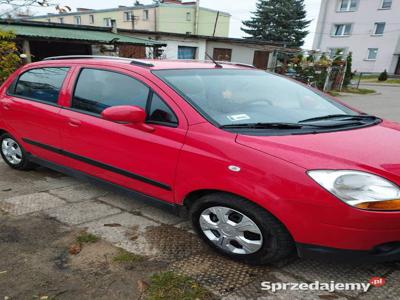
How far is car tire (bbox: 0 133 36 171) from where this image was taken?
4.17 metres

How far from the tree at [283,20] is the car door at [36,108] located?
131 feet

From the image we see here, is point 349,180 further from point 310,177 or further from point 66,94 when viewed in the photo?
point 66,94

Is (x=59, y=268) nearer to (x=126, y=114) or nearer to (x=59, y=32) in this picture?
(x=126, y=114)

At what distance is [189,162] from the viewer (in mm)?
2443

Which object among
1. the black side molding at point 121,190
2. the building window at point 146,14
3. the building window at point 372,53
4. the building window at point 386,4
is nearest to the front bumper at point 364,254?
the black side molding at point 121,190

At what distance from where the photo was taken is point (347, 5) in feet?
120

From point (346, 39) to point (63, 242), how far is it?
134ft

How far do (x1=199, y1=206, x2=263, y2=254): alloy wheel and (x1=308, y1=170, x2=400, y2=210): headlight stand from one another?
0.61 meters

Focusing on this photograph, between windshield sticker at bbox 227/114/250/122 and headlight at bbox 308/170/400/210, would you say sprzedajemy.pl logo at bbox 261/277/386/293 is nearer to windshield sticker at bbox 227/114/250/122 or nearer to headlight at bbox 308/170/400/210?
headlight at bbox 308/170/400/210

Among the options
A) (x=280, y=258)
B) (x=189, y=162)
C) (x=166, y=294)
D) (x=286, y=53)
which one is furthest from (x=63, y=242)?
(x=286, y=53)

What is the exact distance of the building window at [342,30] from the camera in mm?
37100

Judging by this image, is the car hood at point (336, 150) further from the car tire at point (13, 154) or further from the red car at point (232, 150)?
the car tire at point (13, 154)

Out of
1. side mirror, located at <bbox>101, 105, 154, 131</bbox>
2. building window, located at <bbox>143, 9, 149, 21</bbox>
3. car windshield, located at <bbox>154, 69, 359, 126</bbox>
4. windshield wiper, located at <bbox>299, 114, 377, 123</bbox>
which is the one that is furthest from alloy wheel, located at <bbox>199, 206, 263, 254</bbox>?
building window, located at <bbox>143, 9, 149, 21</bbox>

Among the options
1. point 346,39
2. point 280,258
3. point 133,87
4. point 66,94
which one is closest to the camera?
point 280,258
